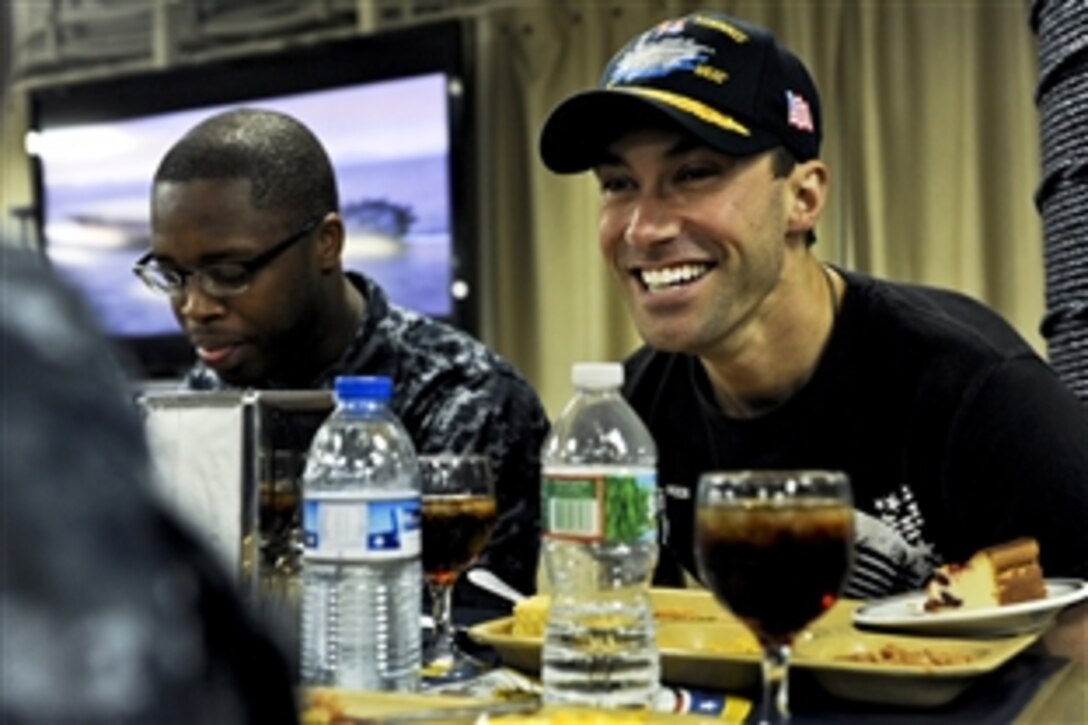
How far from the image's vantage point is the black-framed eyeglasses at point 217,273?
6.47ft

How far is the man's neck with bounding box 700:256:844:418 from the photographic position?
1.67m

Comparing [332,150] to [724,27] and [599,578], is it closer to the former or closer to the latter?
[724,27]

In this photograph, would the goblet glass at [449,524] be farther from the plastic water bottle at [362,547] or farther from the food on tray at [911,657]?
the food on tray at [911,657]

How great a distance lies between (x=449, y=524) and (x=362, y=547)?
23 cm

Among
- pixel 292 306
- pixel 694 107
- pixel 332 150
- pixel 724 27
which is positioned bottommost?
pixel 292 306

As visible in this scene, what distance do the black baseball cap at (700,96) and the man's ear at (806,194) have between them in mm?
26

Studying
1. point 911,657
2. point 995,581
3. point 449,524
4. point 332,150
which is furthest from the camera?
point 332,150

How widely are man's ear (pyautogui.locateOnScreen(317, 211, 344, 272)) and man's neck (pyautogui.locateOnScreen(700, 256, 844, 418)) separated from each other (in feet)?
2.45

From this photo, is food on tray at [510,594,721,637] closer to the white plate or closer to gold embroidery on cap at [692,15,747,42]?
the white plate

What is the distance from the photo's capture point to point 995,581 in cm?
111

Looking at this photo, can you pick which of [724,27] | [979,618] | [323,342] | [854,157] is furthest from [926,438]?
[854,157]

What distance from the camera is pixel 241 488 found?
993 millimetres

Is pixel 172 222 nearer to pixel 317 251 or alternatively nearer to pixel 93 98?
pixel 317 251

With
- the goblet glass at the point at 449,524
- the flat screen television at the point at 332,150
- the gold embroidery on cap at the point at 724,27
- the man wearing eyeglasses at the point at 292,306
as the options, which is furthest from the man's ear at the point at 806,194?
the flat screen television at the point at 332,150
